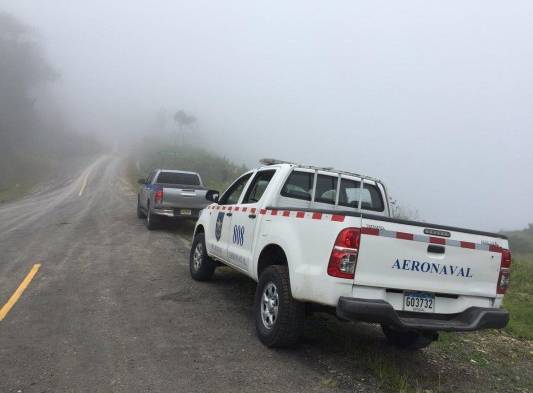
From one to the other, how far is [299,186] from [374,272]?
209 cm

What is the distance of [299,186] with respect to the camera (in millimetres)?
6258

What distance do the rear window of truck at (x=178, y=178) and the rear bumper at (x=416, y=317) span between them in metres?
11.6

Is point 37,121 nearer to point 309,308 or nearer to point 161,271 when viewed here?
point 161,271

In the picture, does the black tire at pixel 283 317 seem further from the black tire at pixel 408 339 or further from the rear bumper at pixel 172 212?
the rear bumper at pixel 172 212

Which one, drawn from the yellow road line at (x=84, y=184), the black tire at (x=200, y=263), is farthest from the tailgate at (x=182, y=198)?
the yellow road line at (x=84, y=184)

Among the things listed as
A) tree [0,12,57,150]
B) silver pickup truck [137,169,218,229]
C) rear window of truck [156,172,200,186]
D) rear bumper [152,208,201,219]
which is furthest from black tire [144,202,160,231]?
tree [0,12,57,150]

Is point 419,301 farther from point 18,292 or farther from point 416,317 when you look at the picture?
Answer: point 18,292

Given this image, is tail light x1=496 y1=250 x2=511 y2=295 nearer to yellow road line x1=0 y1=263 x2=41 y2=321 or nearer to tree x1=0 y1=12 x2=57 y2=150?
yellow road line x1=0 y1=263 x2=41 y2=321

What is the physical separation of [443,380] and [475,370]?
67cm

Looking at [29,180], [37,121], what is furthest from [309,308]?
[37,121]

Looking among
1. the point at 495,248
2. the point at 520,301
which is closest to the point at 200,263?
the point at 495,248

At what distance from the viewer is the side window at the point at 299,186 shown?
6.18 meters

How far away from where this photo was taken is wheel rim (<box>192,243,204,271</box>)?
8102mm

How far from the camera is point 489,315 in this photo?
187 inches
